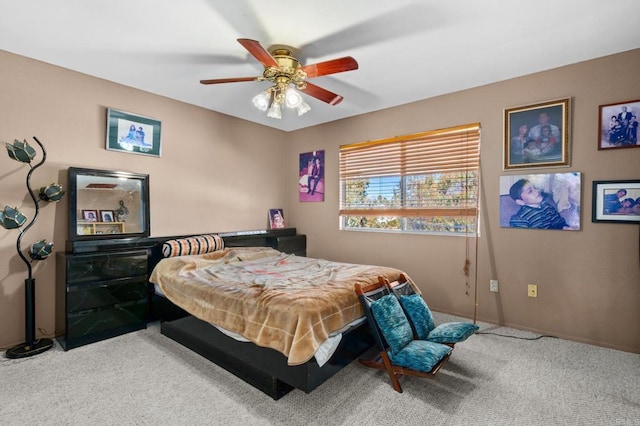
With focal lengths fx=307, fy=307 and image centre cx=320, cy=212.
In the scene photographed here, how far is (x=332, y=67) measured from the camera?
7.56ft

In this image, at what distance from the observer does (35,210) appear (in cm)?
286

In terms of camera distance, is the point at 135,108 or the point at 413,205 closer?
the point at 135,108

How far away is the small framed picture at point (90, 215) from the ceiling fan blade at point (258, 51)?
2348 mm

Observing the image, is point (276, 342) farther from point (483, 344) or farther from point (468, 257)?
point (468, 257)

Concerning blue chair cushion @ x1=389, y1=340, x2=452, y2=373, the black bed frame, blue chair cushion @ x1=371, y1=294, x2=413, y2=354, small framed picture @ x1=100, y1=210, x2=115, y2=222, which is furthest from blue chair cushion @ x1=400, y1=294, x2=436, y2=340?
small framed picture @ x1=100, y1=210, x2=115, y2=222

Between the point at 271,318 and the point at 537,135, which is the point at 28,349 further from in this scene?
the point at 537,135

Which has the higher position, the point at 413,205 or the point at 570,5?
the point at 570,5

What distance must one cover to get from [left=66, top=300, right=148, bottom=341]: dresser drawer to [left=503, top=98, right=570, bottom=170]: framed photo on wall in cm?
415

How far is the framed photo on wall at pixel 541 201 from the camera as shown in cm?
293

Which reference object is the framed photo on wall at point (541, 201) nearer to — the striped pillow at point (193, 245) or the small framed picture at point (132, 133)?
the striped pillow at point (193, 245)

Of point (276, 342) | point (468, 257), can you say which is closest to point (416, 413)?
point (276, 342)

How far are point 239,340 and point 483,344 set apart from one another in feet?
7.24

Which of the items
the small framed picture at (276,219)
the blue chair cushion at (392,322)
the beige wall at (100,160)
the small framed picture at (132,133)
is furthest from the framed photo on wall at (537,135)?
the small framed picture at (132,133)

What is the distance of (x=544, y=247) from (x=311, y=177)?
126 inches
